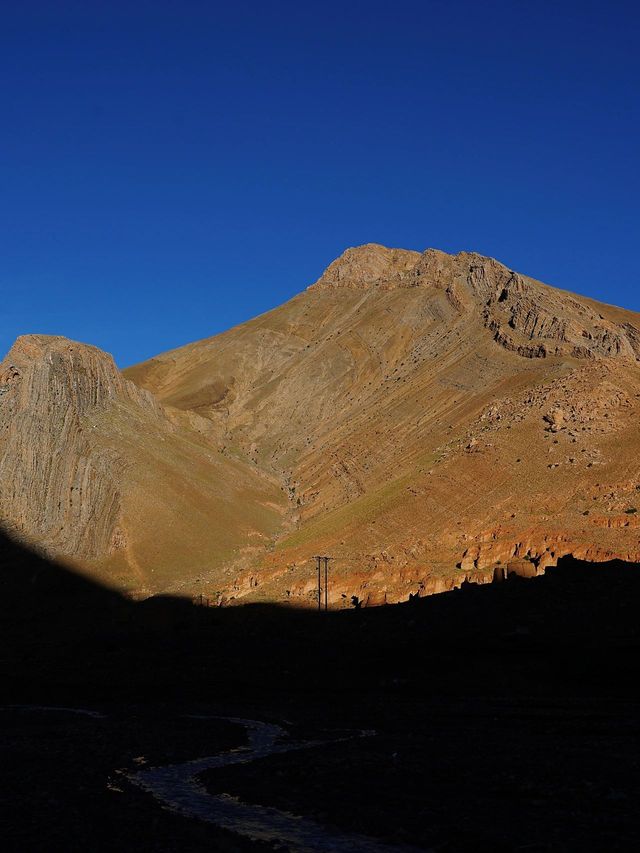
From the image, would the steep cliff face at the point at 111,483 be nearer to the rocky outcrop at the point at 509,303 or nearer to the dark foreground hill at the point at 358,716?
the dark foreground hill at the point at 358,716

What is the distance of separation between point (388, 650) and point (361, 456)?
55766 millimetres

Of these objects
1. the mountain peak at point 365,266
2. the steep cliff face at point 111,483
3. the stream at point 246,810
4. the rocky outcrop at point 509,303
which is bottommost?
the stream at point 246,810

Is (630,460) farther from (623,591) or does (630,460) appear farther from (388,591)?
(623,591)

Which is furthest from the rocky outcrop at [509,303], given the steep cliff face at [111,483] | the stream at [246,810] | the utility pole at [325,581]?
the stream at [246,810]

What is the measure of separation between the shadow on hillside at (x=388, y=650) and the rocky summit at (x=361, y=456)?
7448mm

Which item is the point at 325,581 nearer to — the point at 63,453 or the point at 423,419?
the point at 63,453

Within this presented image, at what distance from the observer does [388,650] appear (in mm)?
41094

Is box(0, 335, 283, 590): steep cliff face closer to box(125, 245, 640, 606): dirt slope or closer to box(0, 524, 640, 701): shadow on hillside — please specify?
box(125, 245, 640, 606): dirt slope

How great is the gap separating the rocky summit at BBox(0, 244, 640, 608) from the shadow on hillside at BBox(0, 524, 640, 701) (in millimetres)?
7448

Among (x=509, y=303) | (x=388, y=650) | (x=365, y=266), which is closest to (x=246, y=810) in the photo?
(x=388, y=650)

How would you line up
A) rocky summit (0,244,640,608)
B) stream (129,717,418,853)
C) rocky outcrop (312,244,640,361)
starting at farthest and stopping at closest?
rocky outcrop (312,244,640,361) → rocky summit (0,244,640,608) → stream (129,717,418,853)

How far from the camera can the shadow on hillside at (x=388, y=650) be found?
34.1m

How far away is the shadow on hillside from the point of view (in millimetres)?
34094

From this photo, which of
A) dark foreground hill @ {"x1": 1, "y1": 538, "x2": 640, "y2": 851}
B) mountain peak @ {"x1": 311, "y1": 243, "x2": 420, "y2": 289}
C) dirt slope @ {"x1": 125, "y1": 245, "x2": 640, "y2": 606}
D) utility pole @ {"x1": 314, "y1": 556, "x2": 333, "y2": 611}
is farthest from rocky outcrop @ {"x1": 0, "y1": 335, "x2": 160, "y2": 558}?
mountain peak @ {"x1": 311, "y1": 243, "x2": 420, "y2": 289}
